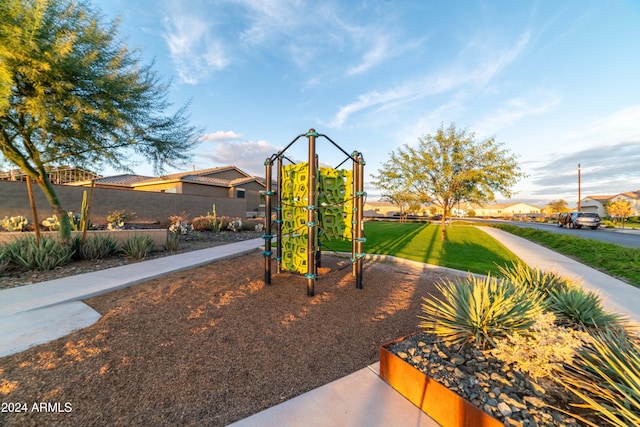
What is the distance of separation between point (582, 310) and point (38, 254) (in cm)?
990

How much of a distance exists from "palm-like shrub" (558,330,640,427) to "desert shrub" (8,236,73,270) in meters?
8.88

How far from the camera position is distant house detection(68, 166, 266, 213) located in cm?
1991

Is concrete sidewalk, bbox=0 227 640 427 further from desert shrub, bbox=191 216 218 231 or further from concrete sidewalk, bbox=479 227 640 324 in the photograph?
desert shrub, bbox=191 216 218 231

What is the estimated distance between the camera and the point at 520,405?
1770mm

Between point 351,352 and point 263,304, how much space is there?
5.83ft

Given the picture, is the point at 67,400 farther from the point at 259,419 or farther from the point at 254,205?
the point at 254,205

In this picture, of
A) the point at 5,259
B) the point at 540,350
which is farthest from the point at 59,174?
the point at 540,350

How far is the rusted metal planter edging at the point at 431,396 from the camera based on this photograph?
1707 millimetres

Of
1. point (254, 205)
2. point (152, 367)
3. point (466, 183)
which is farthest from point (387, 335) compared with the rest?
point (254, 205)

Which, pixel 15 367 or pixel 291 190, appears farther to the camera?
pixel 291 190

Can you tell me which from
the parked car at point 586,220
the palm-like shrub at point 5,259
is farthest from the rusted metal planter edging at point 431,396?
the parked car at point 586,220

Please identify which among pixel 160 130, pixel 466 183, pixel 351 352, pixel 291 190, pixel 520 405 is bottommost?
pixel 351 352

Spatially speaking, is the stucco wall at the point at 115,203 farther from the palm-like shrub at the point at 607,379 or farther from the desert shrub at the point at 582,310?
the palm-like shrub at the point at 607,379

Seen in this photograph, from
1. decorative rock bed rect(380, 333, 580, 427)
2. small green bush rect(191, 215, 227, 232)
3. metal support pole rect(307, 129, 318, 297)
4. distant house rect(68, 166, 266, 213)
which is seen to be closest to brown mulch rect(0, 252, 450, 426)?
decorative rock bed rect(380, 333, 580, 427)
